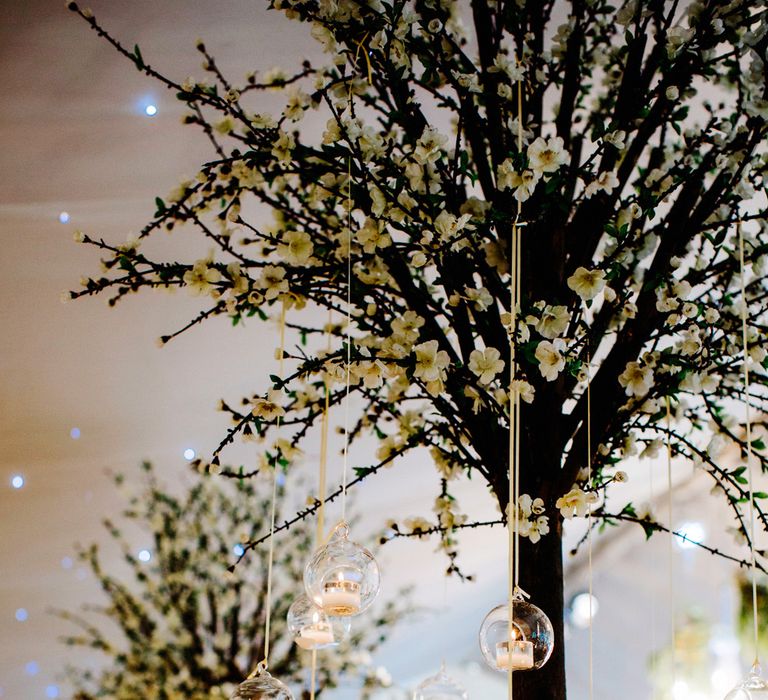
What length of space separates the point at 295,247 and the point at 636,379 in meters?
0.59

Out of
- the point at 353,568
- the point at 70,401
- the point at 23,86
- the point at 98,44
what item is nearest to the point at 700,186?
the point at 353,568

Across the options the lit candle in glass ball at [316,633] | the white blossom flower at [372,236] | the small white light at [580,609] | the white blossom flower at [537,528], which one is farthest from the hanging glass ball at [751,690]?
the small white light at [580,609]

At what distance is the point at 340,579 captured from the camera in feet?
4.61

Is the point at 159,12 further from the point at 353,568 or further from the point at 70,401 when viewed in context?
the point at 353,568

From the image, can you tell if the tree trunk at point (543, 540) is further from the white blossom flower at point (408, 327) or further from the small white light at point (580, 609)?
the small white light at point (580, 609)

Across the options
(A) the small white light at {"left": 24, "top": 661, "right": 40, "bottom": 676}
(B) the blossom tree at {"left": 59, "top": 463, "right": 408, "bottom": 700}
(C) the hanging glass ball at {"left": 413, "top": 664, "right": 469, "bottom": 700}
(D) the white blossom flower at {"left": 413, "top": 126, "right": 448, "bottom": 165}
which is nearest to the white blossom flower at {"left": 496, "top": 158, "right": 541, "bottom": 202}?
(D) the white blossom flower at {"left": 413, "top": 126, "right": 448, "bottom": 165}

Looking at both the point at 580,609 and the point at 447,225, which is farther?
the point at 580,609

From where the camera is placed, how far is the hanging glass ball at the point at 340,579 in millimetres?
1402

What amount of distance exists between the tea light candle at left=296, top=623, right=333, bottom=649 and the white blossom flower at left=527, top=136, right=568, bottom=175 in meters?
0.89

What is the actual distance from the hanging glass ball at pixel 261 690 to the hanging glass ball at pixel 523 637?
35 centimetres

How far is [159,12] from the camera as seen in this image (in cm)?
274

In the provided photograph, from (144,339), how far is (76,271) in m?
0.36

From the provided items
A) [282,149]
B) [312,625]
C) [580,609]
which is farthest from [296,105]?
[580,609]

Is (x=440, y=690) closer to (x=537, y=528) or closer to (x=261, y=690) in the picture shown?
(x=261, y=690)
